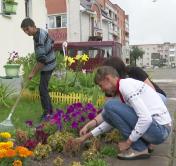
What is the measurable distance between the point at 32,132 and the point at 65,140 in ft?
2.50

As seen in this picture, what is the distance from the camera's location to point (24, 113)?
892cm

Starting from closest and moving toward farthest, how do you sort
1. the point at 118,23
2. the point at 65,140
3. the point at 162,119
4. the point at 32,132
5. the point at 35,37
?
1. the point at 162,119
2. the point at 65,140
3. the point at 32,132
4. the point at 35,37
5. the point at 118,23

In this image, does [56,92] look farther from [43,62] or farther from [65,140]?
[65,140]

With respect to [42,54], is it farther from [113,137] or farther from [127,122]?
[127,122]

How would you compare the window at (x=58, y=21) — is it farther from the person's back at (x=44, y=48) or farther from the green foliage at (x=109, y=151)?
the green foliage at (x=109, y=151)

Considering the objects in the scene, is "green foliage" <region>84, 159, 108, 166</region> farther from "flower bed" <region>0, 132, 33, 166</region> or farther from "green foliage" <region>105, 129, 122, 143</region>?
"green foliage" <region>105, 129, 122, 143</region>

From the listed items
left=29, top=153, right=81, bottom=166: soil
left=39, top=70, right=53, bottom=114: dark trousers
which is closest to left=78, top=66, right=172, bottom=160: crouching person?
left=29, top=153, right=81, bottom=166: soil

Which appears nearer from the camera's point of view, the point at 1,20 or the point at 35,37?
the point at 35,37

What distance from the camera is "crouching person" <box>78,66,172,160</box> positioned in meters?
5.05

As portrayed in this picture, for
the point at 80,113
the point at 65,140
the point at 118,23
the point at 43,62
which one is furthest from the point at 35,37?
the point at 118,23

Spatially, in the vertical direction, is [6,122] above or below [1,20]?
below

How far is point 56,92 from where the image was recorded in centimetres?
1105

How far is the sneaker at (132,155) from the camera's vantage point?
5.37m

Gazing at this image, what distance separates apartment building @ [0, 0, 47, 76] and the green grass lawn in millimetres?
3933
